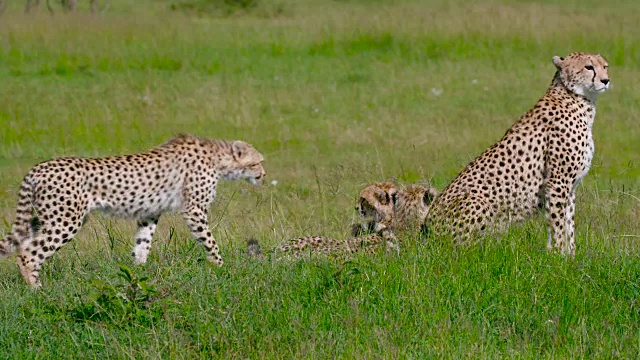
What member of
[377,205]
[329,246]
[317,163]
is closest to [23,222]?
[329,246]

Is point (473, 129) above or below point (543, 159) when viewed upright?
below

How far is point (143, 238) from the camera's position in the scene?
6570 millimetres

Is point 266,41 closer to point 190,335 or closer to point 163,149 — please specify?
point 163,149

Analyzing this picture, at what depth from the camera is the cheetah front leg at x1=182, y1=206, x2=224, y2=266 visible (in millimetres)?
6254

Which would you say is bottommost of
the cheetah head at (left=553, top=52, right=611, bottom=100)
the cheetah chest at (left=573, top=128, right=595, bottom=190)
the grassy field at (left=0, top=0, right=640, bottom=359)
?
the grassy field at (left=0, top=0, right=640, bottom=359)

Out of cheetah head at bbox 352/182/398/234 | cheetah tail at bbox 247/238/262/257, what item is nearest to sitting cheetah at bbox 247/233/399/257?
cheetah tail at bbox 247/238/262/257

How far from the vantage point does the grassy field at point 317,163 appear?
4727 millimetres

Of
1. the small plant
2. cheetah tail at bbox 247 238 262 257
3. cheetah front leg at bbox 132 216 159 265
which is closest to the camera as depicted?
the small plant

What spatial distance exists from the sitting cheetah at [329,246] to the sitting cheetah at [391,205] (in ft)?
1.27

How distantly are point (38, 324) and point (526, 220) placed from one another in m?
2.81

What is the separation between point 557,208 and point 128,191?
2.45 metres

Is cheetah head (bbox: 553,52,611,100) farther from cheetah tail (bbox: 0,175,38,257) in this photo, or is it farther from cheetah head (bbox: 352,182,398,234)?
cheetah tail (bbox: 0,175,38,257)

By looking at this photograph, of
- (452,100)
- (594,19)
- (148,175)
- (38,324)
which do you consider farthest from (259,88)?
(38,324)

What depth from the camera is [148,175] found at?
6.64m
